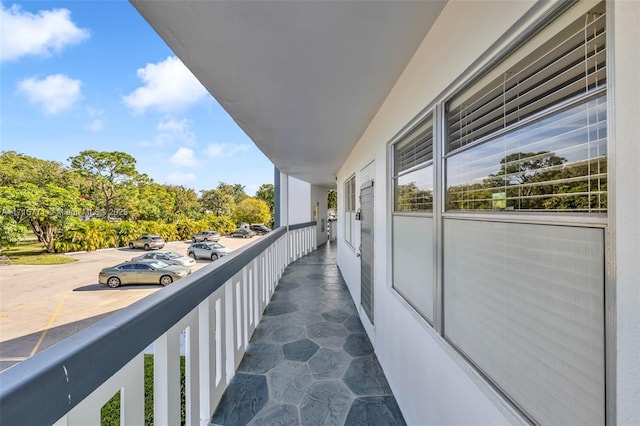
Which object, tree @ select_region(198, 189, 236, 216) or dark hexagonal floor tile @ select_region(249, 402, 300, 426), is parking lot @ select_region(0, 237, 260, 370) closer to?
dark hexagonal floor tile @ select_region(249, 402, 300, 426)

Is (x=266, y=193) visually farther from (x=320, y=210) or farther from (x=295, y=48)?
(x=295, y=48)

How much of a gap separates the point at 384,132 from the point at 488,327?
78.6 inches

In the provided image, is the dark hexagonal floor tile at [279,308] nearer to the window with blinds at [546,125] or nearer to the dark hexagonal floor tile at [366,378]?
the dark hexagonal floor tile at [366,378]

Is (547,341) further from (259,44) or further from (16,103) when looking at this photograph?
(16,103)

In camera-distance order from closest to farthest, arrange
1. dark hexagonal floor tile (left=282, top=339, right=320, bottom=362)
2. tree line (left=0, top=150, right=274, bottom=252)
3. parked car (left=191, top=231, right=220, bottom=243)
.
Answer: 1. dark hexagonal floor tile (left=282, top=339, right=320, bottom=362)
2. tree line (left=0, top=150, right=274, bottom=252)
3. parked car (left=191, top=231, right=220, bottom=243)

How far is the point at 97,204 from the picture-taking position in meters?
21.5

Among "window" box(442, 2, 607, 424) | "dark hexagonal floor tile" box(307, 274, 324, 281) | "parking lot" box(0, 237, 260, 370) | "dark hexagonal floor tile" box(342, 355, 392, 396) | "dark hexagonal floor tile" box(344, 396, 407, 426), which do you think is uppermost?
"window" box(442, 2, 607, 424)

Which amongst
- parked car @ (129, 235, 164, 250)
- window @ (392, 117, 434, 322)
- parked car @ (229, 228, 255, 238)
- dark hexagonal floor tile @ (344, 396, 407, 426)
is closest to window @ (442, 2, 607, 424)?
window @ (392, 117, 434, 322)

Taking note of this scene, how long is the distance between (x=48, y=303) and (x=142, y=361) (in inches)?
433

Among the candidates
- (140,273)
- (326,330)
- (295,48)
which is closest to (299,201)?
(140,273)

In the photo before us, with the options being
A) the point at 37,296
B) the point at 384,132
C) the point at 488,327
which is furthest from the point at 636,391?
the point at 37,296

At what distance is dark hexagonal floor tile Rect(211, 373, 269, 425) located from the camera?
6.45 ft

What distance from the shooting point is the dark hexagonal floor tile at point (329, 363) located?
99.2 inches

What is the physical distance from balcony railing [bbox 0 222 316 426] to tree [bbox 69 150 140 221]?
25.7m
